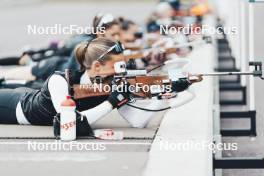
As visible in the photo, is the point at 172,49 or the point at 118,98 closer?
the point at 118,98

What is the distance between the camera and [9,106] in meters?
8.77

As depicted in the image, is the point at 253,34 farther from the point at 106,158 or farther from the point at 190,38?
the point at 190,38

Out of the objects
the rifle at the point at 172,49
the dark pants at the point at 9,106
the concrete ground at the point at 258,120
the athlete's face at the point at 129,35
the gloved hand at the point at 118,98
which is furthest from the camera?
the athlete's face at the point at 129,35

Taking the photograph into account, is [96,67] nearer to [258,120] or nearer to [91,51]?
[91,51]

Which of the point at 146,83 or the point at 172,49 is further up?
the point at 146,83

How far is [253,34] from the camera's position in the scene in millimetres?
9055

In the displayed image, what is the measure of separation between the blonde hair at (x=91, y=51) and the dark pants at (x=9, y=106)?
2.99ft

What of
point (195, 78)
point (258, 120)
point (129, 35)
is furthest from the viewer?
point (129, 35)

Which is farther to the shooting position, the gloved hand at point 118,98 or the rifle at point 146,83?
the rifle at point 146,83

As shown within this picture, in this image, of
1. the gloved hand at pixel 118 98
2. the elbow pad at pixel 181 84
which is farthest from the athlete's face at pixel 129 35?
the gloved hand at pixel 118 98

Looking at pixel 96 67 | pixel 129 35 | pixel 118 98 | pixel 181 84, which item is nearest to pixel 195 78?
pixel 181 84

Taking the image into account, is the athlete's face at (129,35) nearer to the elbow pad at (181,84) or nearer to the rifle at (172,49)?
the rifle at (172,49)

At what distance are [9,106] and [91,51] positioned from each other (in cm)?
114

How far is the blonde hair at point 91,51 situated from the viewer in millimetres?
8133
